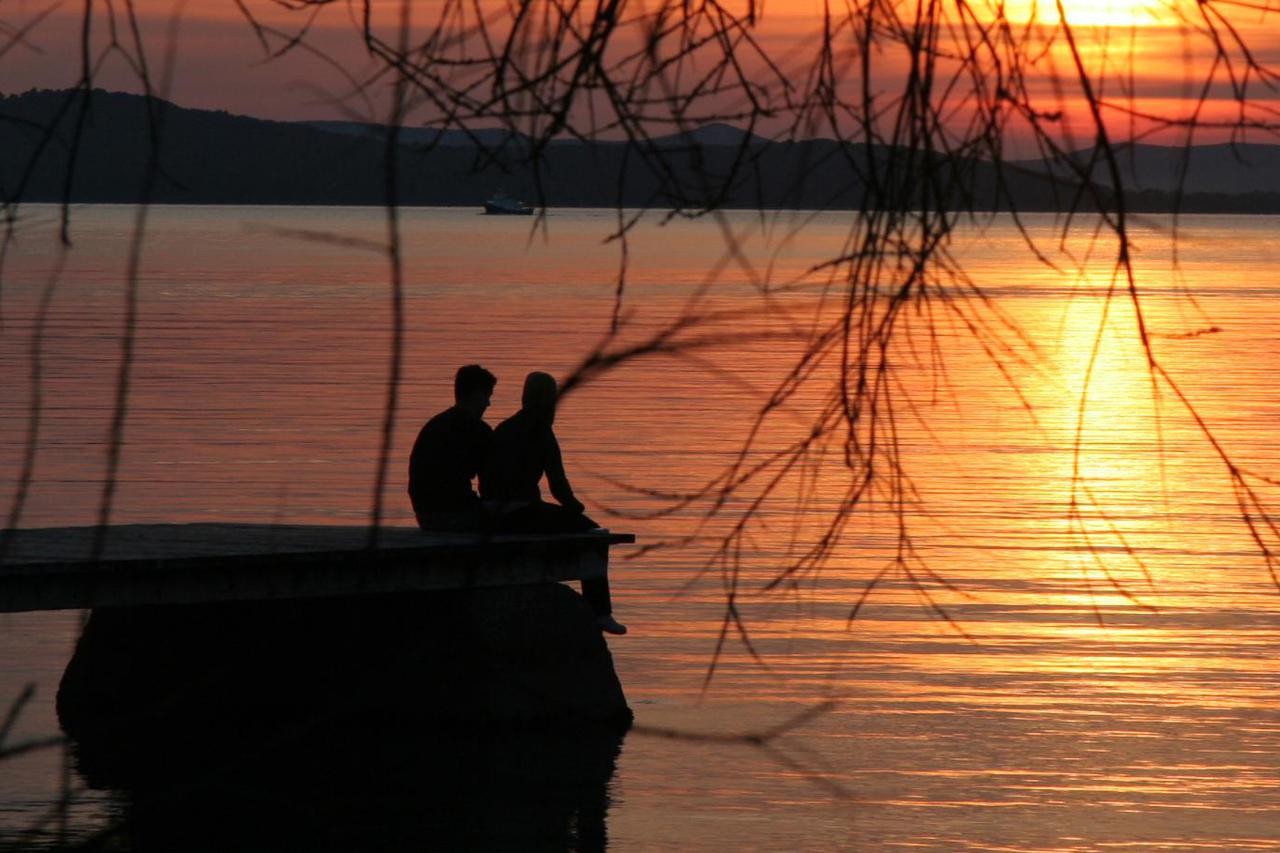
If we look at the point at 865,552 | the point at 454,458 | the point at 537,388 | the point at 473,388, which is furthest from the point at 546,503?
the point at 865,552

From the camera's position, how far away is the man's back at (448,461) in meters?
13.1

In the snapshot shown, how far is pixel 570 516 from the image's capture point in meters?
13.4

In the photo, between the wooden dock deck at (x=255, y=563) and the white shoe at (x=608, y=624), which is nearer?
the wooden dock deck at (x=255, y=563)

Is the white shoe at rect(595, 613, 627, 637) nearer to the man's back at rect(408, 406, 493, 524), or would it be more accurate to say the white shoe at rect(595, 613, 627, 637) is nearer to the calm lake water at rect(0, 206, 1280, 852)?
the calm lake water at rect(0, 206, 1280, 852)

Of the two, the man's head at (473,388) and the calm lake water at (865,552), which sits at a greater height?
the man's head at (473,388)

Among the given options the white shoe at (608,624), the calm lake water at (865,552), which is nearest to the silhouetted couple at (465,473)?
the white shoe at (608,624)

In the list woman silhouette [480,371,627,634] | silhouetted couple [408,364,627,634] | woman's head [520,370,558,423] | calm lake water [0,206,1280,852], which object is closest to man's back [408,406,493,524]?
silhouetted couple [408,364,627,634]

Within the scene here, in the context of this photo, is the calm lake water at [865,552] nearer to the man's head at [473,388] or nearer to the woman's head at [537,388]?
the woman's head at [537,388]

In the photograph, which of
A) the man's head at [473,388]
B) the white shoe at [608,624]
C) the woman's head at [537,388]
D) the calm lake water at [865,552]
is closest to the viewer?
the woman's head at [537,388]

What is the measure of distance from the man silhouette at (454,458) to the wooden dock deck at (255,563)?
0.61 feet

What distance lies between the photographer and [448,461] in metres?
13.3

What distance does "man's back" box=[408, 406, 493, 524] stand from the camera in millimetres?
Result: 13141

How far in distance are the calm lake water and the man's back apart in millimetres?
1924

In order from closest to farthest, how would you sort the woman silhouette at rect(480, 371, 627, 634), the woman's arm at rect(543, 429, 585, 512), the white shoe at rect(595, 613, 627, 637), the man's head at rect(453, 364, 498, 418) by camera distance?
the woman silhouette at rect(480, 371, 627, 634) → the woman's arm at rect(543, 429, 585, 512) → the man's head at rect(453, 364, 498, 418) → the white shoe at rect(595, 613, 627, 637)
